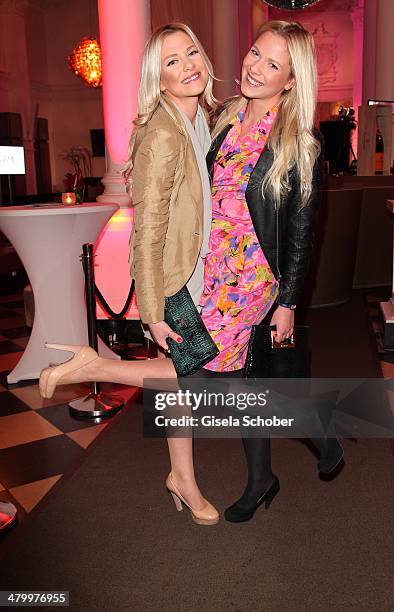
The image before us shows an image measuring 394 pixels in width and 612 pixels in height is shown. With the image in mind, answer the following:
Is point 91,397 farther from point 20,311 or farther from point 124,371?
point 20,311

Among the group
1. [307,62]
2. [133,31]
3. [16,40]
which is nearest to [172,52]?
[307,62]

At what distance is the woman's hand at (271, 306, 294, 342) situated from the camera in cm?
190

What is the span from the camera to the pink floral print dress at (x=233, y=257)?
182 cm

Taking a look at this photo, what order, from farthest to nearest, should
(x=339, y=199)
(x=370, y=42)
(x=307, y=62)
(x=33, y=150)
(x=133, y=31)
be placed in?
(x=33, y=150), (x=370, y=42), (x=339, y=199), (x=133, y=31), (x=307, y=62)

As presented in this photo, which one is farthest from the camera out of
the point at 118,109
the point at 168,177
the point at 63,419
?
the point at 118,109

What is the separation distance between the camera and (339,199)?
16.9ft

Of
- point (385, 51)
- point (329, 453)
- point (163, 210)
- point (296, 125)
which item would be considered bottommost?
point (329, 453)

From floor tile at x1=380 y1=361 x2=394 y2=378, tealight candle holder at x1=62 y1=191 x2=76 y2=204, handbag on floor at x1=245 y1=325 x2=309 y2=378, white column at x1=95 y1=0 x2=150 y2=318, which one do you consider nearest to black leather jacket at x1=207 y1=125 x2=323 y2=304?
handbag on floor at x1=245 y1=325 x2=309 y2=378

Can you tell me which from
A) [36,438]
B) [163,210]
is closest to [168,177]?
[163,210]

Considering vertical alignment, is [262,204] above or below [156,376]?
above

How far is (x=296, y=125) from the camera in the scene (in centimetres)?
176

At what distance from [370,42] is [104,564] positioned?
946 cm

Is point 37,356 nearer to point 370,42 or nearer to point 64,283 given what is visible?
point 64,283

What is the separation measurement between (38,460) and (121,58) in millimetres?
2764
